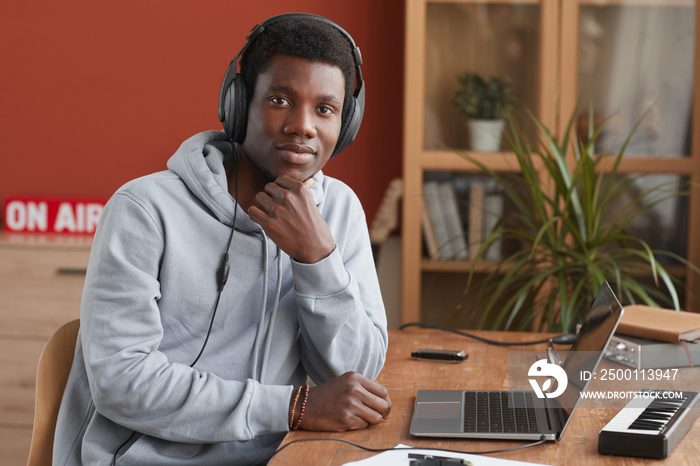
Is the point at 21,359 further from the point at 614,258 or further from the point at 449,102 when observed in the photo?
the point at 614,258

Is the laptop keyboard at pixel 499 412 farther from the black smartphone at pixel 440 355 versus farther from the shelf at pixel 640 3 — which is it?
the shelf at pixel 640 3

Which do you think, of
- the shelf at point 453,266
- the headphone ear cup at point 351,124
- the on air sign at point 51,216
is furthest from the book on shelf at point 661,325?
the on air sign at point 51,216

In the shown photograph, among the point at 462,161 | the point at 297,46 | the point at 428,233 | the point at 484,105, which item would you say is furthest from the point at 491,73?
the point at 297,46

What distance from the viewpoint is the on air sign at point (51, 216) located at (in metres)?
2.82

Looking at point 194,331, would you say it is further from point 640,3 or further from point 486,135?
point 640,3

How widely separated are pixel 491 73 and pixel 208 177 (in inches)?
66.6

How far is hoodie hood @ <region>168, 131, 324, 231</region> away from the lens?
4.05 feet

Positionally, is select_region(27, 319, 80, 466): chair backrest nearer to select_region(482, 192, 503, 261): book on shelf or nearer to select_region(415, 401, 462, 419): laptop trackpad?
select_region(415, 401, 462, 419): laptop trackpad

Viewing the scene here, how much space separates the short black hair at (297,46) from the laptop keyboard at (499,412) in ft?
2.01

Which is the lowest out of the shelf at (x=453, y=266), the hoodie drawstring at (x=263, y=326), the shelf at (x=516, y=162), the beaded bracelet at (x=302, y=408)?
the shelf at (x=453, y=266)

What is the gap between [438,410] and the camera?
3.81 feet

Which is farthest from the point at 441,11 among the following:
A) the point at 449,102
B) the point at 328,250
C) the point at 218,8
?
the point at 328,250

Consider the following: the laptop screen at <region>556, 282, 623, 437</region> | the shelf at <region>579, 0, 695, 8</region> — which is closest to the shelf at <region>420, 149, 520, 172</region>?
the shelf at <region>579, 0, 695, 8</region>

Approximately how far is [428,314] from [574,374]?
5.29 feet
